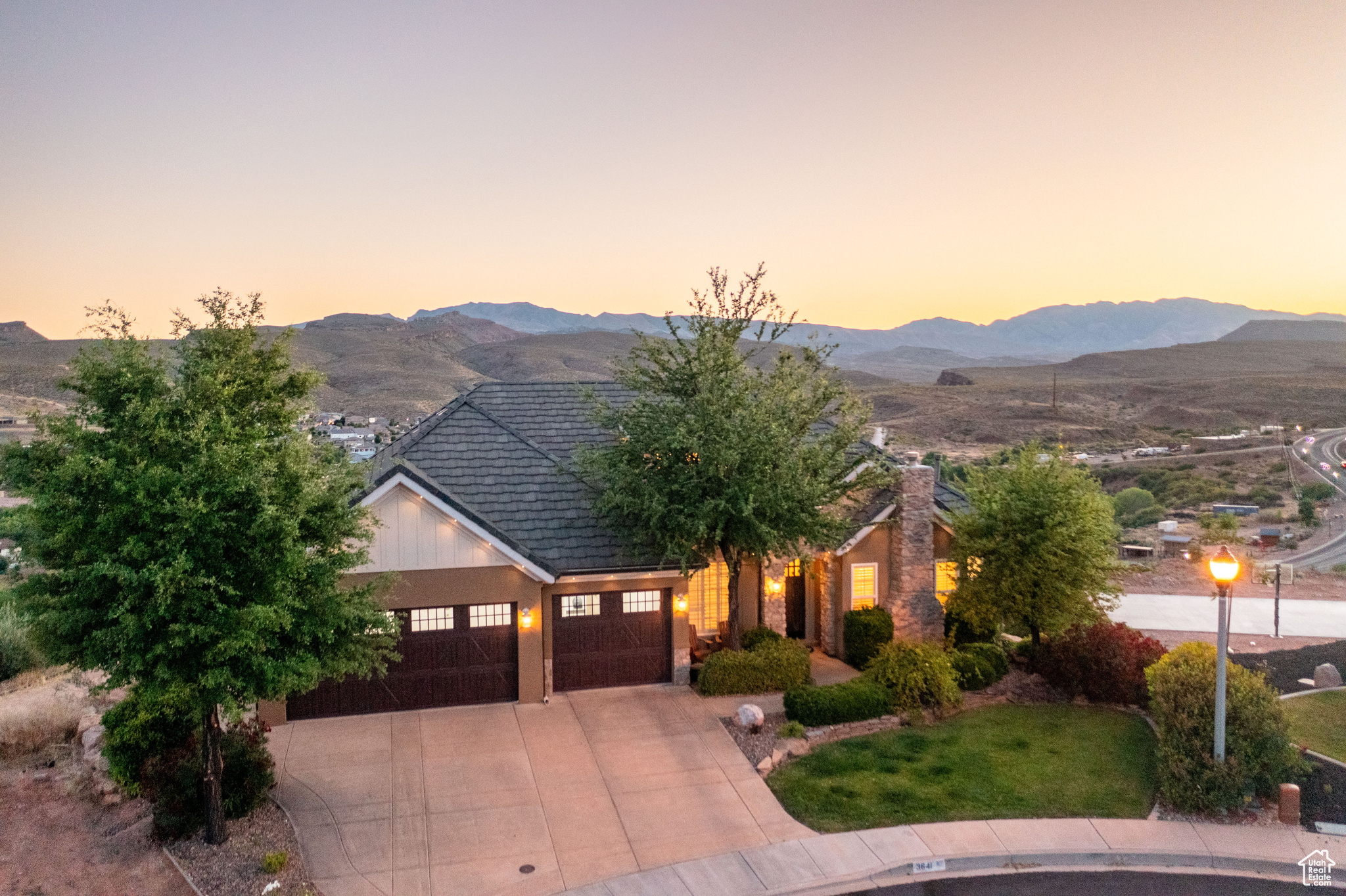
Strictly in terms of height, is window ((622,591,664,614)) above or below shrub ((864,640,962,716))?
above

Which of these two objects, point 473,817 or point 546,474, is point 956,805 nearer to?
point 473,817

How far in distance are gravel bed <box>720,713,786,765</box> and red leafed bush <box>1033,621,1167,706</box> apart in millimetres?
6017

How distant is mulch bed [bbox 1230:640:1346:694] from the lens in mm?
17188

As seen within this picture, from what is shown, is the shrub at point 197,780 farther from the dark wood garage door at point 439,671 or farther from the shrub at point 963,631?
the shrub at point 963,631

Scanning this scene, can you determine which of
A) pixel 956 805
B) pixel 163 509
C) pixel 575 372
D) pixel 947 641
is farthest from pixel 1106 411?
pixel 163 509

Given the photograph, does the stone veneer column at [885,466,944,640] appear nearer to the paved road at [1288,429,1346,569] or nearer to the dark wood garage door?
the dark wood garage door

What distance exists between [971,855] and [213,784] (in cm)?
993

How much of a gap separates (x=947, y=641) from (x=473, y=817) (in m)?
11.4

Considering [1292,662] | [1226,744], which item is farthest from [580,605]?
[1292,662]

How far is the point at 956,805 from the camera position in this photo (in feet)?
41.2

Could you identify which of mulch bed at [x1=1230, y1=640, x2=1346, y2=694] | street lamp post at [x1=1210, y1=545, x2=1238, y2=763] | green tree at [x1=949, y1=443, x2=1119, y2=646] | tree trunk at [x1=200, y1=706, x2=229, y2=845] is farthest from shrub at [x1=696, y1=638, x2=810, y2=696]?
mulch bed at [x1=1230, y1=640, x2=1346, y2=694]

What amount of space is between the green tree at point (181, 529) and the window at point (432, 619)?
16.8 ft

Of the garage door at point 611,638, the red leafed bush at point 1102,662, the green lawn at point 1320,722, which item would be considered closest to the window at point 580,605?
the garage door at point 611,638

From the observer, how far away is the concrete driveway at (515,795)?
1098 cm
